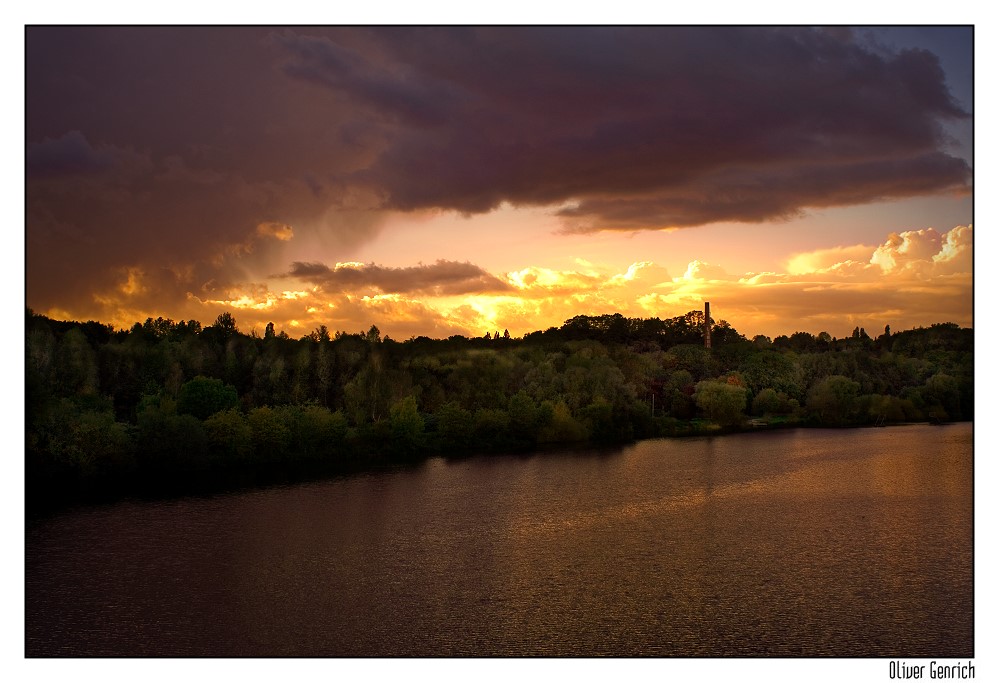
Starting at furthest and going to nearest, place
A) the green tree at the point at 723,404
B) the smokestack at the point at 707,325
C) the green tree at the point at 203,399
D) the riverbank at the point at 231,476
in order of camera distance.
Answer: the green tree at the point at 723,404, the smokestack at the point at 707,325, the green tree at the point at 203,399, the riverbank at the point at 231,476

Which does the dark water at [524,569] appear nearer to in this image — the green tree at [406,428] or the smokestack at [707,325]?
the green tree at [406,428]

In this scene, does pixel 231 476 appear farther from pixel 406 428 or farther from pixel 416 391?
pixel 416 391

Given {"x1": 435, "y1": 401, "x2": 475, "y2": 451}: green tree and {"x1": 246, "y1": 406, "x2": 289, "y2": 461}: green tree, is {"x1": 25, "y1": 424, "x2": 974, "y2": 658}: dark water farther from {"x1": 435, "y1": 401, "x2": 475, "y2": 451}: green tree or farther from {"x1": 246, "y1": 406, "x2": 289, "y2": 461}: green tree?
{"x1": 435, "y1": 401, "x2": 475, "y2": 451}: green tree

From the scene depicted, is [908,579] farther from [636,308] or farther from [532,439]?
[636,308]

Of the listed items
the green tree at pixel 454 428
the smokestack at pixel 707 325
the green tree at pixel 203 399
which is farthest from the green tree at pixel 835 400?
the green tree at pixel 203 399

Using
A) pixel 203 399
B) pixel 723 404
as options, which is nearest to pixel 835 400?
pixel 723 404

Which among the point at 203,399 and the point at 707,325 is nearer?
the point at 203,399

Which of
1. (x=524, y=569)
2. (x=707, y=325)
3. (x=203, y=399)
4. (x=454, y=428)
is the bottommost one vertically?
(x=524, y=569)
